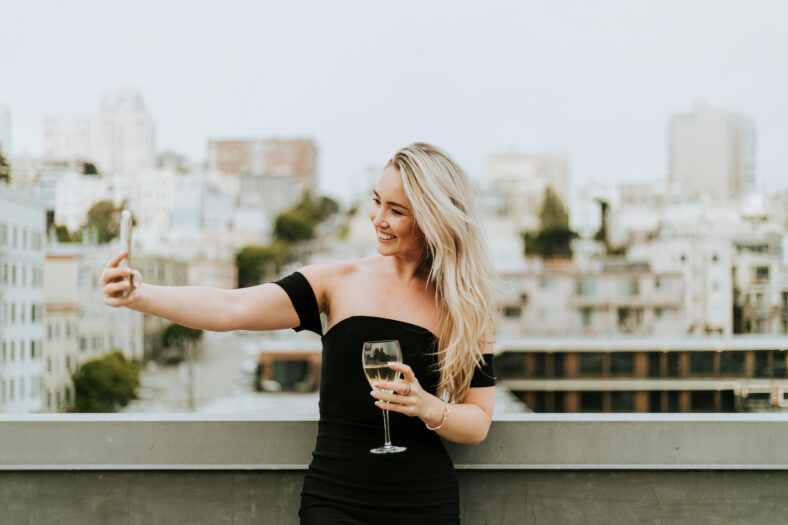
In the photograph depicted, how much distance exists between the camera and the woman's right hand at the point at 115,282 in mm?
1406

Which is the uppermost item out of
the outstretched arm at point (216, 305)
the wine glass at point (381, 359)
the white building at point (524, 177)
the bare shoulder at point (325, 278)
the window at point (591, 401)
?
the white building at point (524, 177)

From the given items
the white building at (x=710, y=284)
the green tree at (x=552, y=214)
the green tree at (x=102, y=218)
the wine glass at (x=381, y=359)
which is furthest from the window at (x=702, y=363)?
the green tree at (x=552, y=214)

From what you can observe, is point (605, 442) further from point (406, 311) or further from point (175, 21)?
point (175, 21)

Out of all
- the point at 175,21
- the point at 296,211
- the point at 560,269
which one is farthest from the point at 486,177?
the point at 175,21

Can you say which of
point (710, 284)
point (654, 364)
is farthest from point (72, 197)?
point (654, 364)

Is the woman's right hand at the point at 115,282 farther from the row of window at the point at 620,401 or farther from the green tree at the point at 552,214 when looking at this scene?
the green tree at the point at 552,214

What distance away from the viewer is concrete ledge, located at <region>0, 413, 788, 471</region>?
2002mm

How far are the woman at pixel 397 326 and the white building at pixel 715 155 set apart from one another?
4.56 metres

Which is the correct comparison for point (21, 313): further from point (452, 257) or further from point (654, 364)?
point (654, 364)

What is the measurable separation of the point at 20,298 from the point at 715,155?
6053 millimetres

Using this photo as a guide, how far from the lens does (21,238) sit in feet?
11.5

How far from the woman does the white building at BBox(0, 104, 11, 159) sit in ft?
7.68

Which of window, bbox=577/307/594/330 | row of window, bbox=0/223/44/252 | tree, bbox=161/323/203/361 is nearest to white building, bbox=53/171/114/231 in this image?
row of window, bbox=0/223/44/252

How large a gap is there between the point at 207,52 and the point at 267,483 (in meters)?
4.47
